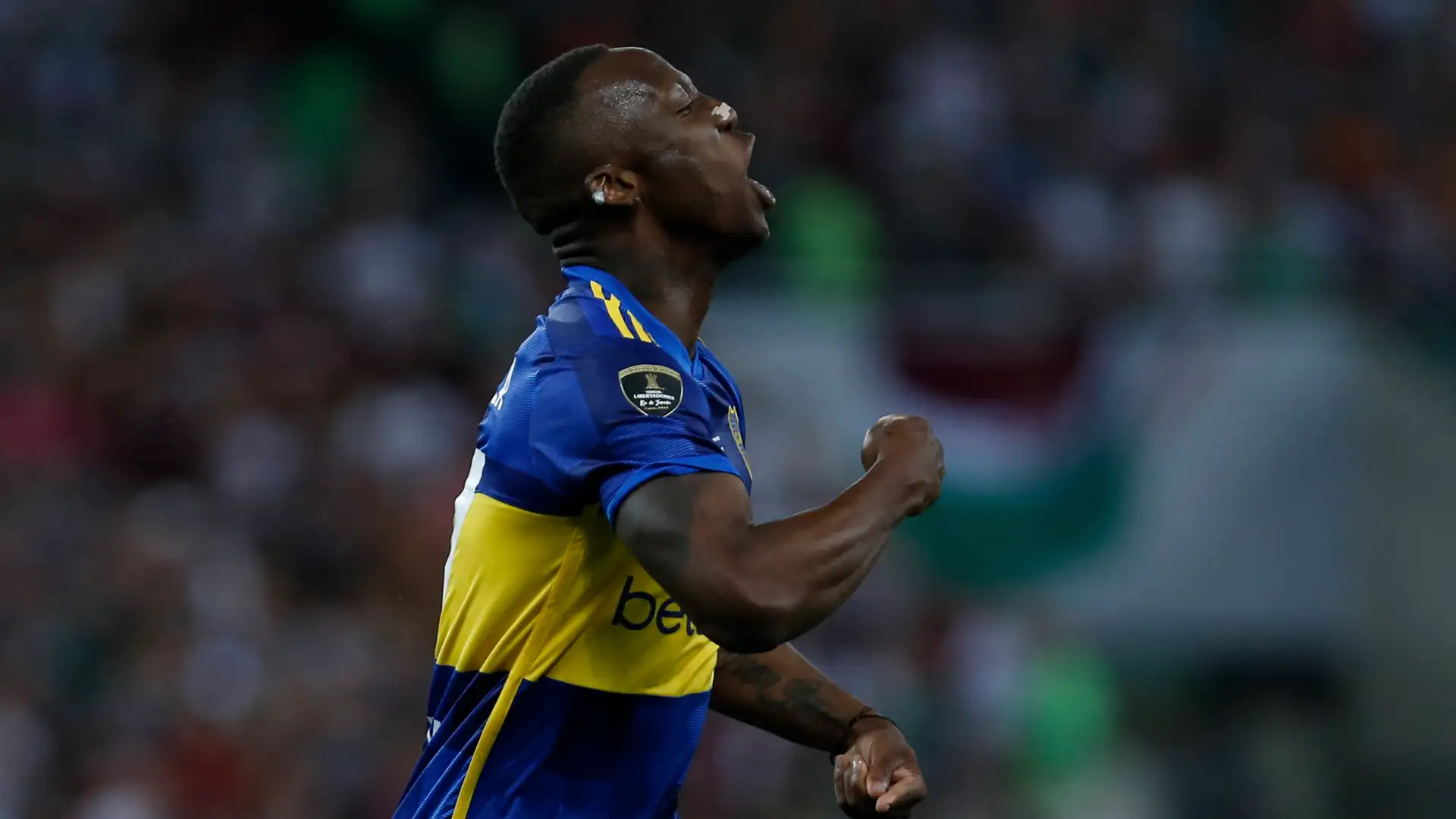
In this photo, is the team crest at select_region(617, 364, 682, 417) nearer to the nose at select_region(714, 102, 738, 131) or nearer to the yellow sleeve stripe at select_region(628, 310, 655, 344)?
the yellow sleeve stripe at select_region(628, 310, 655, 344)

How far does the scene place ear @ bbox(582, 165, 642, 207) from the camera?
3559 mm

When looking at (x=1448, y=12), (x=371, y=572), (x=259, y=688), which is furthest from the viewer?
(x=1448, y=12)

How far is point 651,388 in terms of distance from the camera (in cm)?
329

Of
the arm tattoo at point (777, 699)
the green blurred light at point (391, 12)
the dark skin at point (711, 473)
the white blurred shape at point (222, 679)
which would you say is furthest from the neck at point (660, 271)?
the green blurred light at point (391, 12)

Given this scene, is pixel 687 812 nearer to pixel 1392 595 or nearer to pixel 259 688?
pixel 259 688

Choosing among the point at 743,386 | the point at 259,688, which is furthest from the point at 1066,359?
the point at 259,688

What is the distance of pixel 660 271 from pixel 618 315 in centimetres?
19

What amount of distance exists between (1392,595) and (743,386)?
4.22 metres

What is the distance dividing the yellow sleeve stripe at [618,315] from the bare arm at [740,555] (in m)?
0.34

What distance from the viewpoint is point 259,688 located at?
9.65m

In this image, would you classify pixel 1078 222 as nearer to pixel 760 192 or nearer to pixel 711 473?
pixel 760 192

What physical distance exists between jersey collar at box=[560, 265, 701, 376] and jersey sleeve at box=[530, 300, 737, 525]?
94 millimetres

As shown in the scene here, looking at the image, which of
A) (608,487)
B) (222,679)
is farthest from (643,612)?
(222,679)

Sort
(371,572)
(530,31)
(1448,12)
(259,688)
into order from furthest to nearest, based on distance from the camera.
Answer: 1. (1448,12)
2. (530,31)
3. (371,572)
4. (259,688)
